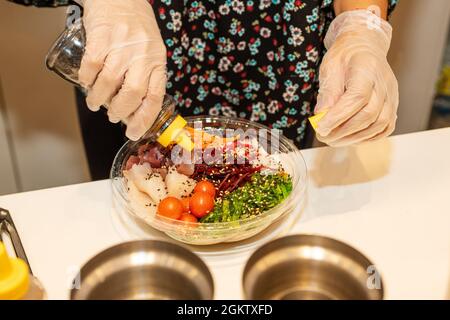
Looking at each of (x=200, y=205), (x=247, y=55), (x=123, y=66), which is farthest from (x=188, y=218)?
(x=247, y=55)

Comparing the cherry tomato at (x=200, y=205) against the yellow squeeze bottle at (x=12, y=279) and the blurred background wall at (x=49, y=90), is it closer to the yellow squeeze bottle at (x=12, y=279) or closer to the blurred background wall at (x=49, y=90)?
the yellow squeeze bottle at (x=12, y=279)

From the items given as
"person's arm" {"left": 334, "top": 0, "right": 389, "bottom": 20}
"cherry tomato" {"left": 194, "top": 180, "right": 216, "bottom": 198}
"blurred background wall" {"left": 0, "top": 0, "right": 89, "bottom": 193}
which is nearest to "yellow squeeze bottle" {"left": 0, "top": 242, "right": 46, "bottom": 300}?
"cherry tomato" {"left": 194, "top": 180, "right": 216, "bottom": 198}

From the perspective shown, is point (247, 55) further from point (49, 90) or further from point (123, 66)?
point (49, 90)

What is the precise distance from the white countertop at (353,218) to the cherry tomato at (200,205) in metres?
0.08

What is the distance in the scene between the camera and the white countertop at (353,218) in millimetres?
969

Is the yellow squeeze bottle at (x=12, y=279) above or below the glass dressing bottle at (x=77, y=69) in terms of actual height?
below

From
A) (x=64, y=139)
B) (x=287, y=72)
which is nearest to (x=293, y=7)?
(x=287, y=72)

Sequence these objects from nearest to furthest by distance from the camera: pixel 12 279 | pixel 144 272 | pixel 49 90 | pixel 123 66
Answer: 1. pixel 12 279
2. pixel 144 272
3. pixel 123 66
4. pixel 49 90

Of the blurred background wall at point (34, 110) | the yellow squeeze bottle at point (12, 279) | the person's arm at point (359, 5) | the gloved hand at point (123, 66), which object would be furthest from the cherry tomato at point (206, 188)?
the blurred background wall at point (34, 110)

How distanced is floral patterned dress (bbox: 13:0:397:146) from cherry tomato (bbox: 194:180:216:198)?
411mm

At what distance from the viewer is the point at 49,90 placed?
190 centimetres

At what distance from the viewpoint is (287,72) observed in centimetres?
140

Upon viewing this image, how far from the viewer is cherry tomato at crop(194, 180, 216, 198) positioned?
1.05 meters

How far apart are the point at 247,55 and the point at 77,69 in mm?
518
